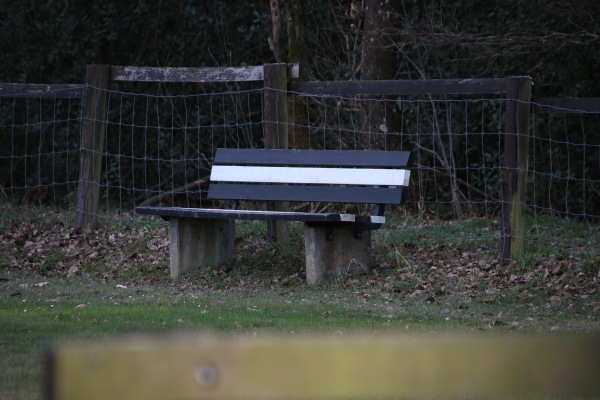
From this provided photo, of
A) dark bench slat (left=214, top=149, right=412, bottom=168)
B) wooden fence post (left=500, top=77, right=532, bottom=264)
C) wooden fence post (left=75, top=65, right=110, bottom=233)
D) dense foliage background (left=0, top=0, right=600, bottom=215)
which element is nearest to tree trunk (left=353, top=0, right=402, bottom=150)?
dense foliage background (left=0, top=0, right=600, bottom=215)

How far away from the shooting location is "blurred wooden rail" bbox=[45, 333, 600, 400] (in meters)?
1.54

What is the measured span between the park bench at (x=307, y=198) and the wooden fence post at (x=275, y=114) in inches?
20.1

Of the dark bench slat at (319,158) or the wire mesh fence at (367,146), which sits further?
the wire mesh fence at (367,146)

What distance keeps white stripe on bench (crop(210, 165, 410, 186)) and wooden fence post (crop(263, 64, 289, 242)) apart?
0.57m

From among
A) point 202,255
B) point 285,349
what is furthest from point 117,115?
point 285,349

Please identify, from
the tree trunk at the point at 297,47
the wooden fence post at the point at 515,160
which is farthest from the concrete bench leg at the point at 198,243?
the tree trunk at the point at 297,47

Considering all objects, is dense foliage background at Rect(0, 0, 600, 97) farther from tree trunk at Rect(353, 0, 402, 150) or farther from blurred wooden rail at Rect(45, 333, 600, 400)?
blurred wooden rail at Rect(45, 333, 600, 400)

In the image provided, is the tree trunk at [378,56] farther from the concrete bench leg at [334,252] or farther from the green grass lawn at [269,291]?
the concrete bench leg at [334,252]

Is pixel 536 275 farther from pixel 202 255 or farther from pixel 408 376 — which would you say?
pixel 408 376

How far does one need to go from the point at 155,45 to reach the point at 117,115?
149 cm

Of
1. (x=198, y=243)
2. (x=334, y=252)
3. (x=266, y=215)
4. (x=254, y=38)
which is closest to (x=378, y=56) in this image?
(x=254, y=38)

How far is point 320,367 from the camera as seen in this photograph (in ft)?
5.21

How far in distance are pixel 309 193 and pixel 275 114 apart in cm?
124

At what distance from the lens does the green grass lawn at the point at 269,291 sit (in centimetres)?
624
